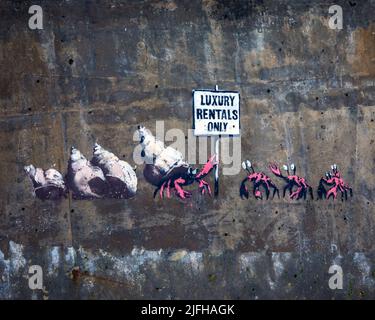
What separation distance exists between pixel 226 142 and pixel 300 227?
4.95 feet

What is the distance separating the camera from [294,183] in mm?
9531

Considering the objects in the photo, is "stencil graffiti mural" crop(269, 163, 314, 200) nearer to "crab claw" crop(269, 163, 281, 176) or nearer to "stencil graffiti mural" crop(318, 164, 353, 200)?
"crab claw" crop(269, 163, 281, 176)

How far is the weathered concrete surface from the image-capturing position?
8695mm

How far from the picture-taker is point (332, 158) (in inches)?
380

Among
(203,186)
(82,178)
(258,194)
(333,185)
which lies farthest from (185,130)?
(333,185)

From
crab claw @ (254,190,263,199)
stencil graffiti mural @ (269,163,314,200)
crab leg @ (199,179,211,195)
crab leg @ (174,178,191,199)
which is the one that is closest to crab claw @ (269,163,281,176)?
stencil graffiti mural @ (269,163,314,200)

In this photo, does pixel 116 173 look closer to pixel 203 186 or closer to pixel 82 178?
pixel 82 178

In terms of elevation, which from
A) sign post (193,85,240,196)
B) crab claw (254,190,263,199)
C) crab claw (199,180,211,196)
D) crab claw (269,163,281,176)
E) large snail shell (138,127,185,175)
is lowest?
crab claw (254,190,263,199)

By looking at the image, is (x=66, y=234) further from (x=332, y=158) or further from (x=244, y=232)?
(x=332, y=158)

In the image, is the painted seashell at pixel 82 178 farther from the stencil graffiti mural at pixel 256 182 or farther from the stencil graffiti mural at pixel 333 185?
the stencil graffiti mural at pixel 333 185

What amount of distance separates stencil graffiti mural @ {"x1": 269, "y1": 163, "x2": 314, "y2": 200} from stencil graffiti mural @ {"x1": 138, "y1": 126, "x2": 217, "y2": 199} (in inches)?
39.6

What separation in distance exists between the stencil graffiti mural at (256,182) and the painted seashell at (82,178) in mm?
1844

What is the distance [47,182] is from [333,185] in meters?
3.78

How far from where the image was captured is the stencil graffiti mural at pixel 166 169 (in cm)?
906
